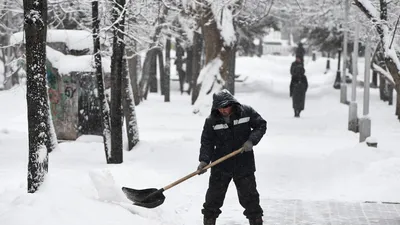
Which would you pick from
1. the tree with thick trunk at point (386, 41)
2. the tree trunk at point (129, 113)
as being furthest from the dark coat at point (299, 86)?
the tree with thick trunk at point (386, 41)

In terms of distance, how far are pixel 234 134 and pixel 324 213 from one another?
2.24 metres

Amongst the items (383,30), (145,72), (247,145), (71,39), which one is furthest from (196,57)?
(247,145)

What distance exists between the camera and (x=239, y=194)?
6570mm

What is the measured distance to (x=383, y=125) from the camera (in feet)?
63.2

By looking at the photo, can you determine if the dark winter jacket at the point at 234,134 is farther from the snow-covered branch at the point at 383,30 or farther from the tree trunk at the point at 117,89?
the tree trunk at the point at 117,89

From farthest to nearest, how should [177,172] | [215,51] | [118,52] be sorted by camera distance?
1. [215,51]
2. [177,172]
3. [118,52]

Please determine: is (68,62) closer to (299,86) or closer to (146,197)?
(299,86)

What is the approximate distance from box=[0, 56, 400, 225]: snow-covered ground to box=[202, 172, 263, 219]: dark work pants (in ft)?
2.26

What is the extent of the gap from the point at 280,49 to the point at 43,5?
88794mm

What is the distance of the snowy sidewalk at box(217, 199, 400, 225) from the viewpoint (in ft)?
25.2

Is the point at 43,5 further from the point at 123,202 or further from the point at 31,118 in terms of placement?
the point at 123,202

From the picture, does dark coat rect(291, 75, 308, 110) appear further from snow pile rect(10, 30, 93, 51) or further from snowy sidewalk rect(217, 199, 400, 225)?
snowy sidewalk rect(217, 199, 400, 225)

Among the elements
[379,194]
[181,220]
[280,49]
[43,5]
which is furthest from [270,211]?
[280,49]

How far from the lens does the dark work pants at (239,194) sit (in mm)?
6520
